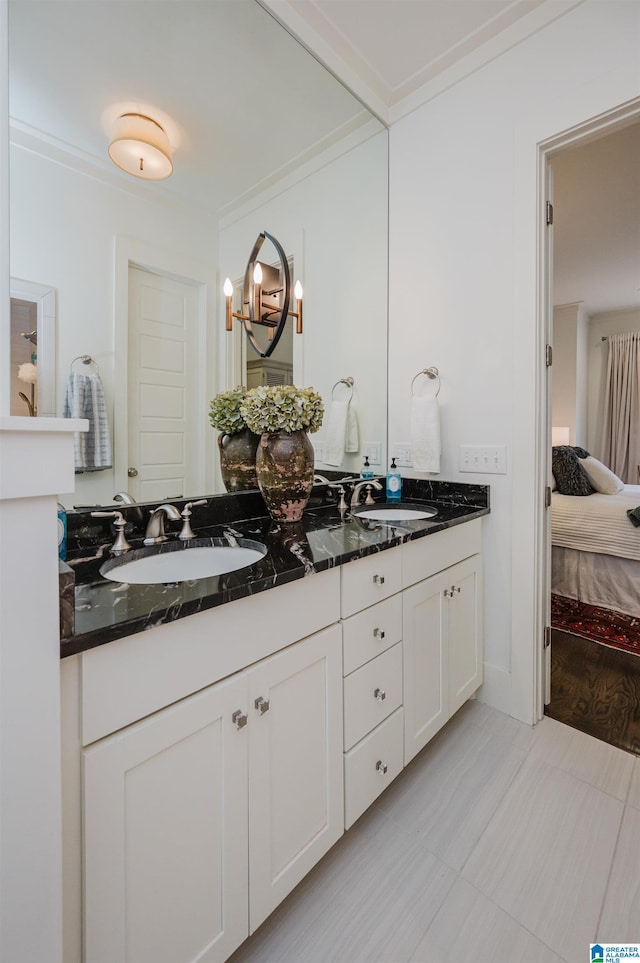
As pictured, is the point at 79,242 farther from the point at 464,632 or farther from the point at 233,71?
the point at 464,632

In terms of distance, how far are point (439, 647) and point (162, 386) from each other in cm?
127

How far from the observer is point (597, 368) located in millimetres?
5633

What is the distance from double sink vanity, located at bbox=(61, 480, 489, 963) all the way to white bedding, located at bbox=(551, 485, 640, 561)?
209 centimetres

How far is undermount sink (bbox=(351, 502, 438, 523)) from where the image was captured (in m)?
1.86

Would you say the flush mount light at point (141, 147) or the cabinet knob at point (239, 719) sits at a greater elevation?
the flush mount light at point (141, 147)

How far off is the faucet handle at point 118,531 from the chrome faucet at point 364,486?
1.00 meters

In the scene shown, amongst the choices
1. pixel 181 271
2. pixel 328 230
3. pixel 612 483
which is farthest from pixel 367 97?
pixel 612 483

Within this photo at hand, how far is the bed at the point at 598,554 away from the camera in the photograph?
2.79 meters

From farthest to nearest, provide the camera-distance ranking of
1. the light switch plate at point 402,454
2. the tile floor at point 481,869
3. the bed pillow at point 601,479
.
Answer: the bed pillow at point 601,479
the light switch plate at point 402,454
the tile floor at point 481,869

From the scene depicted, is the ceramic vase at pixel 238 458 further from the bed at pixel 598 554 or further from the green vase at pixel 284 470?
the bed at pixel 598 554

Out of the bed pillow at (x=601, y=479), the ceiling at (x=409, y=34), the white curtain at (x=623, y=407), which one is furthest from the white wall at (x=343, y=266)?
the white curtain at (x=623, y=407)

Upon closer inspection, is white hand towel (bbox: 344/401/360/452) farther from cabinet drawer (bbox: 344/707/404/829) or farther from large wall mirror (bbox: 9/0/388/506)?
cabinet drawer (bbox: 344/707/404/829)

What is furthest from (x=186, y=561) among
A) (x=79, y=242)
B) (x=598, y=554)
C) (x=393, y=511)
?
(x=598, y=554)

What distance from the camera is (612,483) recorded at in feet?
12.0
